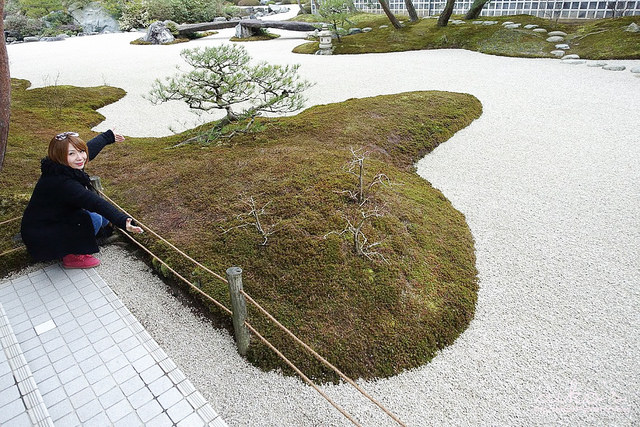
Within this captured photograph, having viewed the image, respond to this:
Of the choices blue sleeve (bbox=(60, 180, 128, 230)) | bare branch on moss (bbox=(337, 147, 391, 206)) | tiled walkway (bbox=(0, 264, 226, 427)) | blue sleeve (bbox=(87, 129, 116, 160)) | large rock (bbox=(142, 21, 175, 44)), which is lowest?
tiled walkway (bbox=(0, 264, 226, 427))

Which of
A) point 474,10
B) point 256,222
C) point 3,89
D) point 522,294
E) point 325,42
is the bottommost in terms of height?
point 522,294

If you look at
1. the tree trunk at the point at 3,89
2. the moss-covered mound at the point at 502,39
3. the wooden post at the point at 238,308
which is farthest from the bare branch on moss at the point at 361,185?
the moss-covered mound at the point at 502,39

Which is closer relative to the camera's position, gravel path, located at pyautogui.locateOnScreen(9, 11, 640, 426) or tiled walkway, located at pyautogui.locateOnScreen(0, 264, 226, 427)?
tiled walkway, located at pyautogui.locateOnScreen(0, 264, 226, 427)

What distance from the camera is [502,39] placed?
1593cm

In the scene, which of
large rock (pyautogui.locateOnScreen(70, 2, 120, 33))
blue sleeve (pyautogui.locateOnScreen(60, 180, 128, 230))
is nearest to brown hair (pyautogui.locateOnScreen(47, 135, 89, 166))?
blue sleeve (pyautogui.locateOnScreen(60, 180, 128, 230))

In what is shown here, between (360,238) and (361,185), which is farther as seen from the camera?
(361,185)

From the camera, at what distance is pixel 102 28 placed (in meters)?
28.0

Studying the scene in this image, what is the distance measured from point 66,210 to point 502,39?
1681 centimetres

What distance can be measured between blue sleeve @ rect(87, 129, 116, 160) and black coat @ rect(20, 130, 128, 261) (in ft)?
2.09

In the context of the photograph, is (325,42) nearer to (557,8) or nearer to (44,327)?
(557,8)

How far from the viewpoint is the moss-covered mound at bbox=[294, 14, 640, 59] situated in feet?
45.3

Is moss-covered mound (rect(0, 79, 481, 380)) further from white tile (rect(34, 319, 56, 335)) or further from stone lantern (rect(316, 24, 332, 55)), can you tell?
stone lantern (rect(316, 24, 332, 55))

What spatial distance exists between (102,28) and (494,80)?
2732 cm

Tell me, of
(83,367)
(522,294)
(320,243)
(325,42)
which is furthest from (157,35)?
(522,294)
